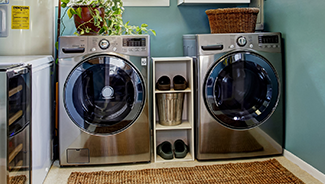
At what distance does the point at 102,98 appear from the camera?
199cm

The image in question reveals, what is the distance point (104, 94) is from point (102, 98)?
3 cm

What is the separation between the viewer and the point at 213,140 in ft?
6.89

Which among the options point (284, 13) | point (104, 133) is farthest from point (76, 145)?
point (284, 13)

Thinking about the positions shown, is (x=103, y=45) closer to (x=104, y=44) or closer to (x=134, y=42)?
(x=104, y=44)

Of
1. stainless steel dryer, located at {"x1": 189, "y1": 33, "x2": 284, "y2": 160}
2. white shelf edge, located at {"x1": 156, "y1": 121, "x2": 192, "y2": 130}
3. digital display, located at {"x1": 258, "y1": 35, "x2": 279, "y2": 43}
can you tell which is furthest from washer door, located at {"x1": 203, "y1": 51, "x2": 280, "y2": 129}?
white shelf edge, located at {"x1": 156, "y1": 121, "x2": 192, "y2": 130}

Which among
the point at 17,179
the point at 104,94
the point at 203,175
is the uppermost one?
the point at 104,94

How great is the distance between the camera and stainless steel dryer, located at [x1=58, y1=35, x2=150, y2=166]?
1965 millimetres

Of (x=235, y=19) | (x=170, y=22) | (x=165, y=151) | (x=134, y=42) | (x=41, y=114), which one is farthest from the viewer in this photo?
(x=170, y=22)

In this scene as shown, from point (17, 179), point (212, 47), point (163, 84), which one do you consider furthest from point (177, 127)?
point (17, 179)

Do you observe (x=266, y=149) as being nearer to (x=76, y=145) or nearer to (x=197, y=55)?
(x=197, y=55)

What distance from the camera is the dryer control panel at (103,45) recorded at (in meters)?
1.97

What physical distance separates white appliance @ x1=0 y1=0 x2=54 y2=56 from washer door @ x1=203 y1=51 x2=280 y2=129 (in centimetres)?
129

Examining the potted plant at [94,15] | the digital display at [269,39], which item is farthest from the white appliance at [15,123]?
the digital display at [269,39]

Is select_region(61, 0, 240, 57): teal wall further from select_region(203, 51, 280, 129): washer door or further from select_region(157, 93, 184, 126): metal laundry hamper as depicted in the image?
select_region(203, 51, 280, 129): washer door
